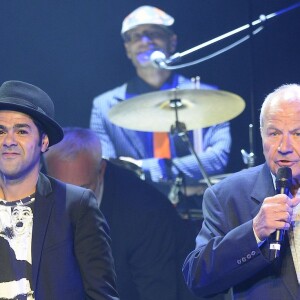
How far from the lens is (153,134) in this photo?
5.54 meters

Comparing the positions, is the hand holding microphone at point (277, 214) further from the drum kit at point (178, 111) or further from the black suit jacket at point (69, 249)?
the drum kit at point (178, 111)

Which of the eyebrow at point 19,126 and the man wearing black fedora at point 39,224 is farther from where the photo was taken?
the eyebrow at point 19,126

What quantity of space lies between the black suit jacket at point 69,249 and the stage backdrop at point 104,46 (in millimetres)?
2670

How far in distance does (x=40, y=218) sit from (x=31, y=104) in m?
0.45

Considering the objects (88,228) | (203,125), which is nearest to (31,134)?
(88,228)

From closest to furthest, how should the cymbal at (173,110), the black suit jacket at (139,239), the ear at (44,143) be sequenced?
1. the ear at (44,143)
2. the black suit jacket at (139,239)
3. the cymbal at (173,110)

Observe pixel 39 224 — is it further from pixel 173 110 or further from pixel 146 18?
pixel 146 18

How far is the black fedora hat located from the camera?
9.84 feet

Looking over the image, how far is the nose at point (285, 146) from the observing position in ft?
Result: 8.99

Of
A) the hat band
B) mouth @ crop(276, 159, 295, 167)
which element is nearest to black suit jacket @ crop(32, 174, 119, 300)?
the hat band

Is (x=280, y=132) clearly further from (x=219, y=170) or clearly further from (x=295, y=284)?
(x=219, y=170)

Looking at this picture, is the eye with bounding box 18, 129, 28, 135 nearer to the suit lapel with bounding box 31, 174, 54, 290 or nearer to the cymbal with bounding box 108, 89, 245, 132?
the suit lapel with bounding box 31, 174, 54, 290

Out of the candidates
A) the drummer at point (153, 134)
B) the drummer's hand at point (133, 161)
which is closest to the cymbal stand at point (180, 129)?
the drummer at point (153, 134)

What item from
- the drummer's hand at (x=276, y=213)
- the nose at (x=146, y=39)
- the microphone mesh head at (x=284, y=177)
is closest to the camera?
the drummer's hand at (x=276, y=213)
